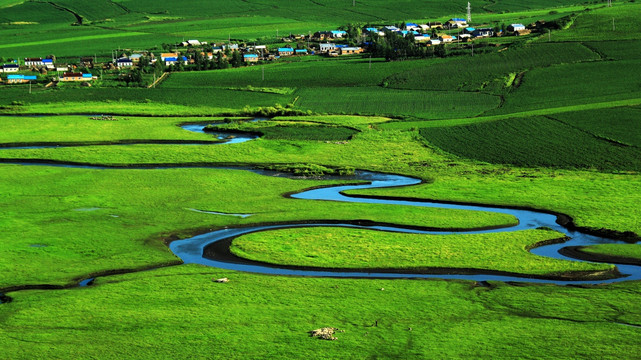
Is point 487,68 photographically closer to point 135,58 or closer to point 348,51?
point 348,51

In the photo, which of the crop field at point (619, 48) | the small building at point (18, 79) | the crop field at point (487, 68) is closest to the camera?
the crop field at point (487, 68)

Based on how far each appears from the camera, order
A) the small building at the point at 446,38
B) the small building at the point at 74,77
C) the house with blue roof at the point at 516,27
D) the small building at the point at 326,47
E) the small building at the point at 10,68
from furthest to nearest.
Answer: the small building at the point at 446,38
the small building at the point at 326,47
the house with blue roof at the point at 516,27
the small building at the point at 10,68
the small building at the point at 74,77

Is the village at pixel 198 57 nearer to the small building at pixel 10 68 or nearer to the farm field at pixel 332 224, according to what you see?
the small building at pixel 10 68

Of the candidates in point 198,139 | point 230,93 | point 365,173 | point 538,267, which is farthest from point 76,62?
point 538,267

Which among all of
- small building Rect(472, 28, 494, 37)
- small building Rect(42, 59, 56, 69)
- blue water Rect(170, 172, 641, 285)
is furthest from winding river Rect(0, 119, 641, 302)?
small building Rect(42, 59, 56, 69)

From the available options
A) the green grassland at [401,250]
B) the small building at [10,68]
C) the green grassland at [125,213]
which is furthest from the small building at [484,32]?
the green grassland at [401,250]

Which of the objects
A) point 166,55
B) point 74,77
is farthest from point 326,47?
point 74,77

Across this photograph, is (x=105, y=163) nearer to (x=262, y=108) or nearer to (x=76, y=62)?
(x=262, y=108)
